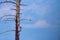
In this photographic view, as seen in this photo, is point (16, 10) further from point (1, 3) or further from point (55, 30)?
point (55, 30)

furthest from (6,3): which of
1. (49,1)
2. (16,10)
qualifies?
(49,1)

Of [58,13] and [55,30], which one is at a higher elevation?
[58,13]

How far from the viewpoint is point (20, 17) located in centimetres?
203

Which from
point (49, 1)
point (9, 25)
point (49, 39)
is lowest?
point (49, 39)

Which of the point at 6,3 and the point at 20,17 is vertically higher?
the point at 6,3

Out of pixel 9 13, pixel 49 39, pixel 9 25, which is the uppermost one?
pixel 9 13

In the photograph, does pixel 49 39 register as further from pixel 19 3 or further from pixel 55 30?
pixel 19 3

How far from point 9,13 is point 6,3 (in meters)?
0.12

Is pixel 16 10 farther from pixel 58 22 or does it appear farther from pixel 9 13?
pixel 58 22

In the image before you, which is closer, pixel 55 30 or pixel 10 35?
pixel 10 35

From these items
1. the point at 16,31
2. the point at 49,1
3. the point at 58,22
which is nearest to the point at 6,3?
the point at 16,31

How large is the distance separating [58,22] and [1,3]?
0.72 m

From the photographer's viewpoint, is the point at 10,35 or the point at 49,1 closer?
the point at 10,35

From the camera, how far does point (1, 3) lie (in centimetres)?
205
